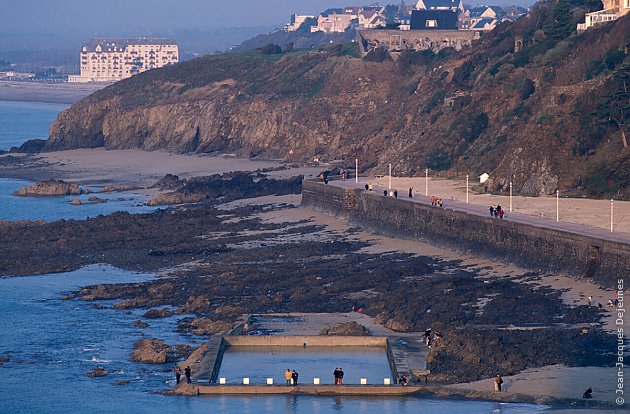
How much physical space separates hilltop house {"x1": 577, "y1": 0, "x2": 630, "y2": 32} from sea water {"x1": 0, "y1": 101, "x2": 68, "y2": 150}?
135 ft

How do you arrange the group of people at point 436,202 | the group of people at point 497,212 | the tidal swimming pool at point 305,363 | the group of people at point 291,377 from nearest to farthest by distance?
the group of people at point 291,377, the tidal swimming pool at point 305,363, the group of people at point 497,212, the group of people at point 436,202

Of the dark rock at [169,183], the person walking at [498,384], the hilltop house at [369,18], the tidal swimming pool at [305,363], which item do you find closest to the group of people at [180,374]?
the tidal swimming pool at [305,363]

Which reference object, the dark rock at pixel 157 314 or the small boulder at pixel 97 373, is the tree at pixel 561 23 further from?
the small boulder at pixel 97 373

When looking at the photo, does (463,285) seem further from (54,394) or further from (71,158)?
(71,158)

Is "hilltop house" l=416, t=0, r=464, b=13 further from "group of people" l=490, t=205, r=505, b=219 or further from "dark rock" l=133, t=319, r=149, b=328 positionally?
"dark rock" l=133, t=319, r=149, b=328

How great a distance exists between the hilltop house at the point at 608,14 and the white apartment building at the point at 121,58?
416 ft

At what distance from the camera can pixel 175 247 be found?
143 ft

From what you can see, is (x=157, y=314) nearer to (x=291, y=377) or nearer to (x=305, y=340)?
(x=305, y=340)

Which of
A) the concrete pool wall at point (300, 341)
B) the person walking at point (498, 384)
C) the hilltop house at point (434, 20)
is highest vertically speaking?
the hilltop house at point (434, 20)

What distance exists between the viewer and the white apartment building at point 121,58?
18138cm

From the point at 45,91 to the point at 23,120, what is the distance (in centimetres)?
4340

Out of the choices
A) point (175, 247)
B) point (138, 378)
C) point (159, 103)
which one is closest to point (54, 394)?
point (138, 378)

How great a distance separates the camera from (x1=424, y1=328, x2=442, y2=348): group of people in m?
29.4

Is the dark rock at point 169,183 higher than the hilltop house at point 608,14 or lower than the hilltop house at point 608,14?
lower
